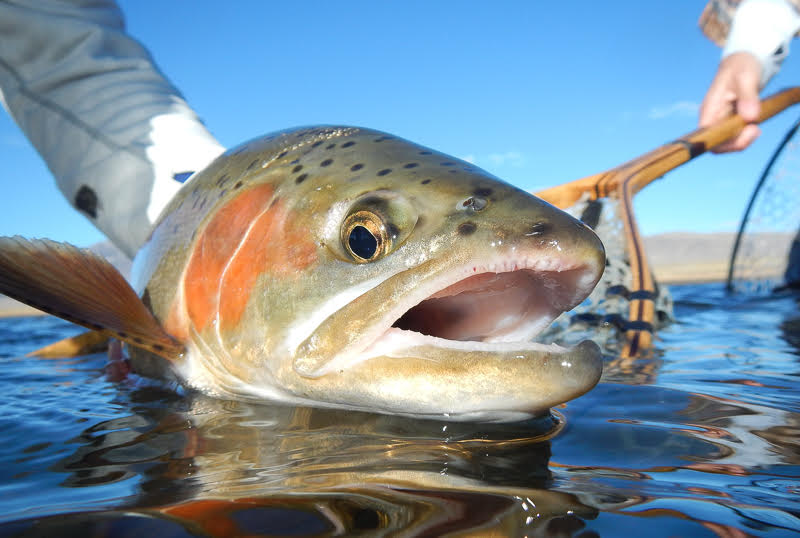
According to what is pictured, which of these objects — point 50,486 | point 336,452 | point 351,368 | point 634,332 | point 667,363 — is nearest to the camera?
point 50,486

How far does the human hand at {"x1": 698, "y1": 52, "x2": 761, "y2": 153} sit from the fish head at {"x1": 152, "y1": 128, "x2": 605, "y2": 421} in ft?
16.5

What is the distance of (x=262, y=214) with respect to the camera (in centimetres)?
219

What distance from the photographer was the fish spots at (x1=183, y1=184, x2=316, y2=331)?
2002 millimetres

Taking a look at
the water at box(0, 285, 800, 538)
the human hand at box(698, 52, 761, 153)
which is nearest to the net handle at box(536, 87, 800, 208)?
the human hand at box(698, 52, 761, 153)

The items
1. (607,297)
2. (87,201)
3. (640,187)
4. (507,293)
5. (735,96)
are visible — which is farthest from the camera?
Answer: (735,96)

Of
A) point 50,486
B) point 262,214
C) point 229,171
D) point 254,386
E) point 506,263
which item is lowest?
point 50,486

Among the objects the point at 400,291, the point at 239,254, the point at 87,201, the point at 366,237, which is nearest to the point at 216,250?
Result: the point at 239,254

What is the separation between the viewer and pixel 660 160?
5168 millimetres

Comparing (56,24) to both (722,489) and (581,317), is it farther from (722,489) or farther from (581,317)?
(722,489)

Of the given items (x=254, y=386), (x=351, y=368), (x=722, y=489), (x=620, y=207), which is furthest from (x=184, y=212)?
(x=620, y=207)

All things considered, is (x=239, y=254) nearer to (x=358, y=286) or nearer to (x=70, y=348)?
(x=358, y=286)

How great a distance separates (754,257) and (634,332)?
575 centimetres

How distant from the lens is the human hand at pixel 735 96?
5754mm

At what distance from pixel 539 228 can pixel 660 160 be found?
4144mm
